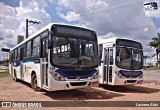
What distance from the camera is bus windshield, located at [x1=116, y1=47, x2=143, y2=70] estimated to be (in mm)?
12773

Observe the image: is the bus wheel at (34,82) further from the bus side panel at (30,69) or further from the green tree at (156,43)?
the green tree at (156,43)

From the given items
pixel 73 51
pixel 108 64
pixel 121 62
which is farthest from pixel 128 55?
pixel 73 51

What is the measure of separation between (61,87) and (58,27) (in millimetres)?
2557

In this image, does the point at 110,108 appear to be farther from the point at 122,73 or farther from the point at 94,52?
the point at 122,73

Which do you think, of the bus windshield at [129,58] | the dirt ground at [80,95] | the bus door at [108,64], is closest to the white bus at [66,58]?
the dirt ground at [80,95]

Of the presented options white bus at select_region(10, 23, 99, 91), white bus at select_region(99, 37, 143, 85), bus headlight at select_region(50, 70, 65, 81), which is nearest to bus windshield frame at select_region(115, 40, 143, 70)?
white bus at select_region(99, 37, 143, 85)

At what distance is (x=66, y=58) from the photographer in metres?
10.0

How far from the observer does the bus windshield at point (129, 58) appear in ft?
41.9

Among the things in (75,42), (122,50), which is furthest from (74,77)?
(122,50)

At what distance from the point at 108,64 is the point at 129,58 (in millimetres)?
1203

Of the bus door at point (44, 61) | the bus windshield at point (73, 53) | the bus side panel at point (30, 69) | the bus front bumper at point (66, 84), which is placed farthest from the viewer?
the bus side panel at point (30, 69)

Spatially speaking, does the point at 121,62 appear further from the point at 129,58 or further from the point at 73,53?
the point at 73,53

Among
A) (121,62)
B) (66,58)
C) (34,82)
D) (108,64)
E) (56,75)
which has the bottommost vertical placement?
(34,82)

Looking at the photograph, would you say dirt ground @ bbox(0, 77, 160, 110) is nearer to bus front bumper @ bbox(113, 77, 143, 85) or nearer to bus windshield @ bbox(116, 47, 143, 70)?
bus front bumper @ bbox(113, 77, 143, 85)
